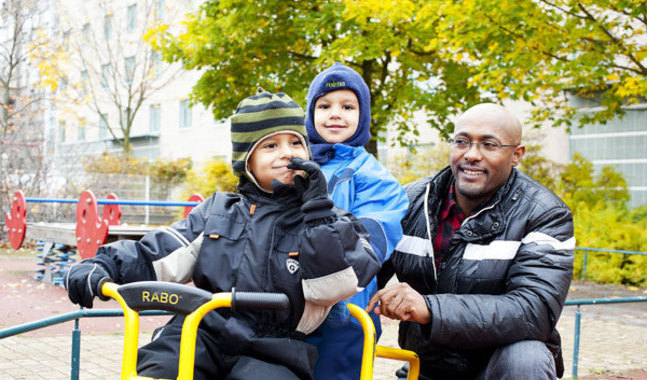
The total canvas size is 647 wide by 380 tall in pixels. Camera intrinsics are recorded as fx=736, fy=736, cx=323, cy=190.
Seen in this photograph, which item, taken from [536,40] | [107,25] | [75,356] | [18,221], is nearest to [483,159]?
[75,356]

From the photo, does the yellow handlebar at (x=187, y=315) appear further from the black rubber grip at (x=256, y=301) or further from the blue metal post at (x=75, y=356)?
the blue metal post at (x=75, y=356)

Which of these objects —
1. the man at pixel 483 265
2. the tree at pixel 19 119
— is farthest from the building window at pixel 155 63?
the man at pixel 483 265

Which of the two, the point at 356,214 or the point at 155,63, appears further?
the point at 155,63

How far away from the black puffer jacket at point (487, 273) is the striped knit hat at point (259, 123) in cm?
80

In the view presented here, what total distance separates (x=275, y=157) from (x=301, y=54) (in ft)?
43.3

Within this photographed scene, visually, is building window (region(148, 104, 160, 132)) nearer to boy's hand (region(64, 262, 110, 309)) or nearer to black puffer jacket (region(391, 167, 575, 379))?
black puffer jacket (region(391, 167, 575, 379))

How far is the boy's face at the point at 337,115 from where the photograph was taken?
10.7 feet

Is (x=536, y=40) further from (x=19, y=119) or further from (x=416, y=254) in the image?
(x=19, y=119)

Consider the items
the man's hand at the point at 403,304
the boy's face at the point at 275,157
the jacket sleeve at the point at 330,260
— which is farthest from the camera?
the man's hand at the point at 403,304

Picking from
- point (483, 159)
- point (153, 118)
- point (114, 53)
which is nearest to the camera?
point (483, 159)

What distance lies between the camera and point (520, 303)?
274cm

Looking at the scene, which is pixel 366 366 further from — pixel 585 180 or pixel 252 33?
pixel 585 180

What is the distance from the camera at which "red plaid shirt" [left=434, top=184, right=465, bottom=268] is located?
3.22 m

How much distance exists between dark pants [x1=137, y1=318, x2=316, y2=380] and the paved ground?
358cm
